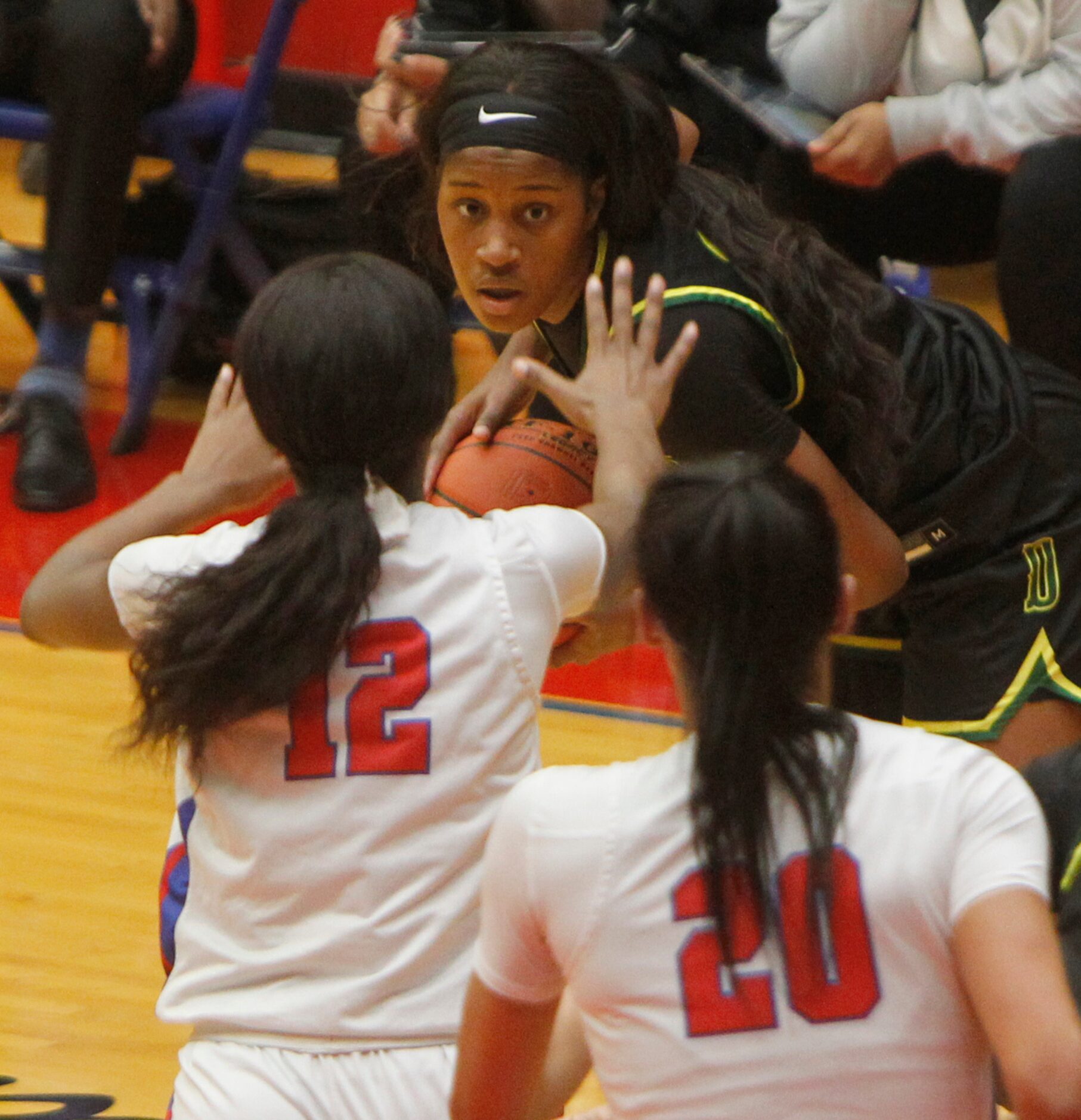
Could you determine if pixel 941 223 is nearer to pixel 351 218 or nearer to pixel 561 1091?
pixel 351 218

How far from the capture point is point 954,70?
314 centimetres

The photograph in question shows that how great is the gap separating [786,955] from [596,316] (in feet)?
3.00

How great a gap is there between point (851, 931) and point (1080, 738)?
1350 mm

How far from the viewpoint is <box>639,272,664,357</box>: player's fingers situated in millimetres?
1963

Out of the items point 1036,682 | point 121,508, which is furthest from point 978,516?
point 121,508

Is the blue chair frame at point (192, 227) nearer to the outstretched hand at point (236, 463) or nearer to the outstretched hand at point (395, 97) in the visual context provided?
the outstretched hand at point (395, 97)

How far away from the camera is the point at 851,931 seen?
1.27 m

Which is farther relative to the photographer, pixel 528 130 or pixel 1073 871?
pixel 528 130

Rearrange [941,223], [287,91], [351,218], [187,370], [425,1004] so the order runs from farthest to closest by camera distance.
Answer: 1. [287,91]
2. [187,370]
3. [351,218]
4. [941,223]
5. [425,1004]

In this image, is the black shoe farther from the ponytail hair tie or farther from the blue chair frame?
the ponytail hair tie

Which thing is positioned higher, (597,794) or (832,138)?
(597,794)

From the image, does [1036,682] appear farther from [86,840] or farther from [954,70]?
[86,840]

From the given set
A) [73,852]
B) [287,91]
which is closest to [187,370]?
[287,91]

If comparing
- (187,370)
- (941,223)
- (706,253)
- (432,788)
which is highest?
(706,253)
